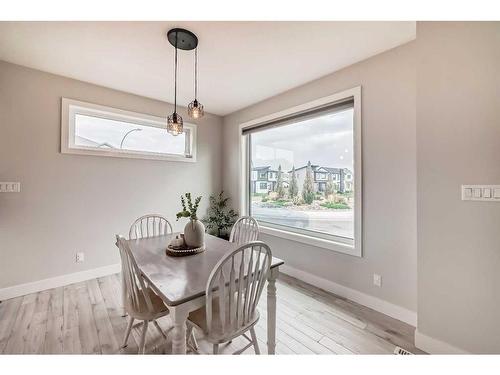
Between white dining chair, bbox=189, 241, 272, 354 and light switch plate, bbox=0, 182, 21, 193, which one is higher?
light switch plate, bbox=0, 182, 21, 193

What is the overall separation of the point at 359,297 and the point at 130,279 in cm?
215

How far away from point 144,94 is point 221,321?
123 inches

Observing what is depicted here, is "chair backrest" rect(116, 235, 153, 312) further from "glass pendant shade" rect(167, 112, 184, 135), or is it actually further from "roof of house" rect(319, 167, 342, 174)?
"roof of house" rect(319, 167, 342, 174)

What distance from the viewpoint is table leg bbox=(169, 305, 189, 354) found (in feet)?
3.58

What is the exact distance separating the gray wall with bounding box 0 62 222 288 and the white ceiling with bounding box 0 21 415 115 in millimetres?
275

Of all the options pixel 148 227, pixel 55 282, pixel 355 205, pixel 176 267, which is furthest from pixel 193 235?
pixel 55 282

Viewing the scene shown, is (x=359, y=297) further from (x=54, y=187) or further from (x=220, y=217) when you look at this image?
(x=54, y=187)

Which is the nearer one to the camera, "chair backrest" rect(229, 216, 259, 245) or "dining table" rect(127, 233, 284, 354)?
"dining table" rect(127, 233, 284, 354)

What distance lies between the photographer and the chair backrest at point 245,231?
2.22 meters

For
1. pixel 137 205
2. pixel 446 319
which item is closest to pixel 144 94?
pixel 137 205

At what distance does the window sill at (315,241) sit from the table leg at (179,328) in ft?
6.04

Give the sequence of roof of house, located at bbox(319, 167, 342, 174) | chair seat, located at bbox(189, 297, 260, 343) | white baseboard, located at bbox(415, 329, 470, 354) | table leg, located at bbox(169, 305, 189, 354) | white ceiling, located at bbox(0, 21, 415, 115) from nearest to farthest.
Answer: table leg, located at bbox(169, 305, 189, 354) → chair seat, located at bbox(189, 297, 260, 343) → white baseboard, located at bbox(415, 329, 470, 354) → white ceiling, located at bbox(0, 21, 415, 115) → roof of house, located at bbox(319, 167, 342, 174)

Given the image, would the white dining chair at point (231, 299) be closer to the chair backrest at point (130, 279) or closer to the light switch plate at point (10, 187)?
the chair backrest at point (130, 279)

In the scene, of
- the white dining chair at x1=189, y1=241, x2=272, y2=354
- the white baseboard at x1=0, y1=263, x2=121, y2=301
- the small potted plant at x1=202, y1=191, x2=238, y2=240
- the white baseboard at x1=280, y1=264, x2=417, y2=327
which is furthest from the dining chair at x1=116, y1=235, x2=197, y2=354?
the small potted plant at x1=202, y1=191, x2=238, y2=240
